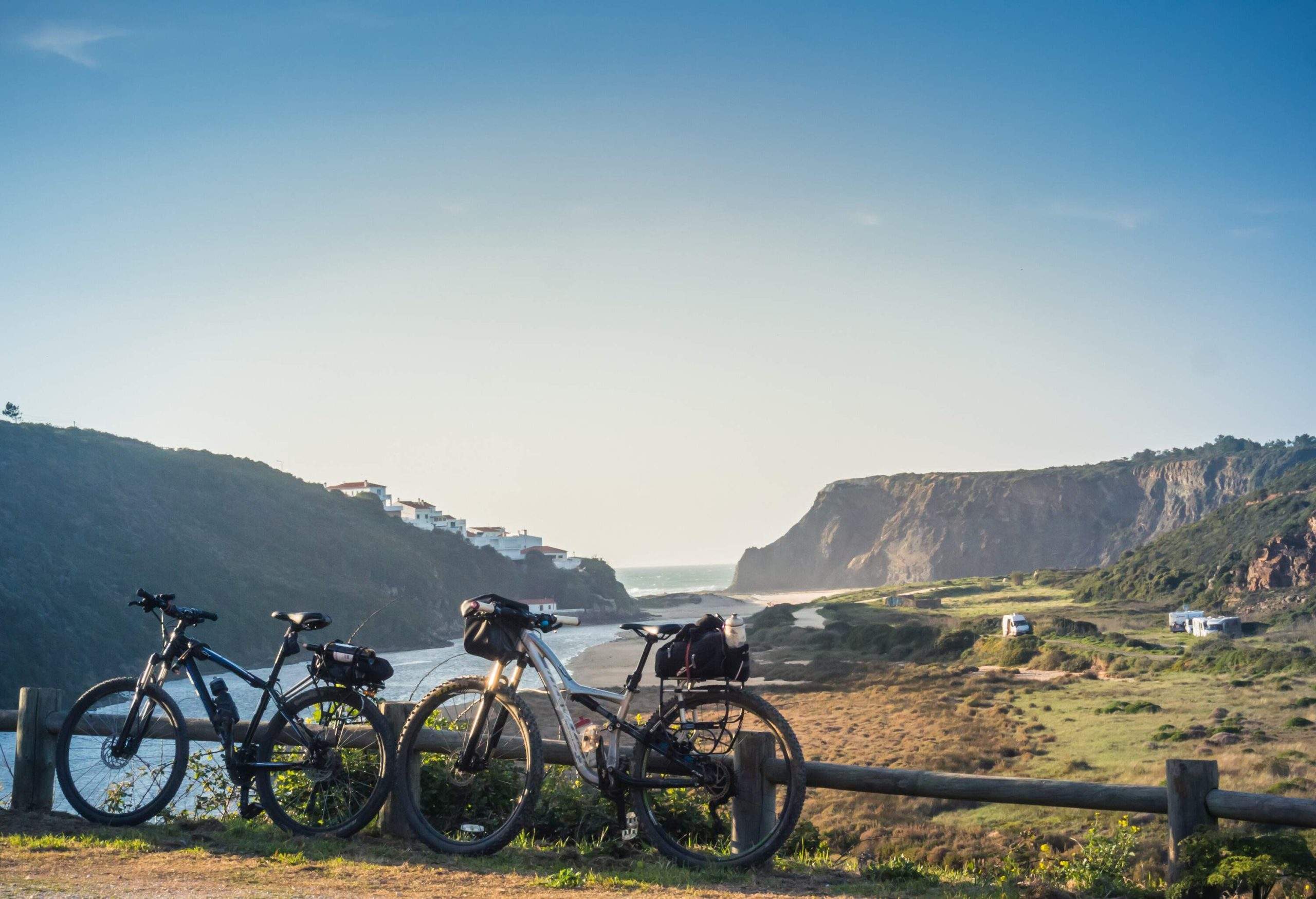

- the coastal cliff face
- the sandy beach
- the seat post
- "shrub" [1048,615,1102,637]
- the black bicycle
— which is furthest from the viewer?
the coastal cliff face

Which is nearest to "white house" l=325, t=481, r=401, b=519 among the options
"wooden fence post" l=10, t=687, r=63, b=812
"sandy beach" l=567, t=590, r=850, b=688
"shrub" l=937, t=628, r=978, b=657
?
"sandy beach" l=567, t=590, r=850, b=688

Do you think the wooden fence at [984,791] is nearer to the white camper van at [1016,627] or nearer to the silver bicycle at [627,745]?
the silver bicycle at [627,745]

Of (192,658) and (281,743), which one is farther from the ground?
(192,658)

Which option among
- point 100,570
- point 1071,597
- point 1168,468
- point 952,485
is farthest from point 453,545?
point 1168,468

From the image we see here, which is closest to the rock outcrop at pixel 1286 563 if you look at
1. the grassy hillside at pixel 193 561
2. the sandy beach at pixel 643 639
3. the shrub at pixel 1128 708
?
the sandy beach at pixel 643 639

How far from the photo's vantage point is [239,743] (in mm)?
6223

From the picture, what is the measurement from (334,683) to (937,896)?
12.3 feet

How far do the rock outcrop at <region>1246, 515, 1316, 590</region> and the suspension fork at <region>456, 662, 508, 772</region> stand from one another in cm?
7874

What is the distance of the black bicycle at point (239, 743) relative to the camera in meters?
5.98

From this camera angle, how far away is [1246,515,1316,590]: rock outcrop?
7006cm

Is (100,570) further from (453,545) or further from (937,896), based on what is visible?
(937,896)

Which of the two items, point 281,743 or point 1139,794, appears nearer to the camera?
point 1139,794

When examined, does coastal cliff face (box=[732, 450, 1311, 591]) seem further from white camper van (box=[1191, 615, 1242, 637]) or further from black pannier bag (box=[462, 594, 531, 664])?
black pannier bag (box=[462, 594, 531, 664])

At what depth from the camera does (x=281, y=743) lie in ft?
20.0
